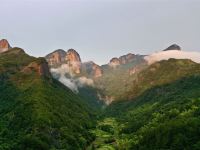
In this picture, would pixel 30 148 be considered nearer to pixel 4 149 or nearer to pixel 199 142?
pixel 4 149

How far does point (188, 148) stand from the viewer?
19750 centimetres

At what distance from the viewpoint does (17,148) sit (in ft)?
651

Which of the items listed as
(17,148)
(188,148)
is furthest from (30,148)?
(188,148)

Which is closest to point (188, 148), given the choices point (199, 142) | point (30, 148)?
point (199, 142)

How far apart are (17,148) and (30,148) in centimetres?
520

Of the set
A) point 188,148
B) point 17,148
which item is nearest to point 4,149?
point 17,148

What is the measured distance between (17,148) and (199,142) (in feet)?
240

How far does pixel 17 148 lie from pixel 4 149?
5.19m

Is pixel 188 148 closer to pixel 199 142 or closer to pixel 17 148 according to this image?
pixel 199 142

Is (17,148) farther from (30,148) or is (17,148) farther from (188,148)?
(188,148)

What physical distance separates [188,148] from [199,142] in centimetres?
504

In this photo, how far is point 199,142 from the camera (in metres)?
196

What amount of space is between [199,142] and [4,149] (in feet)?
257
